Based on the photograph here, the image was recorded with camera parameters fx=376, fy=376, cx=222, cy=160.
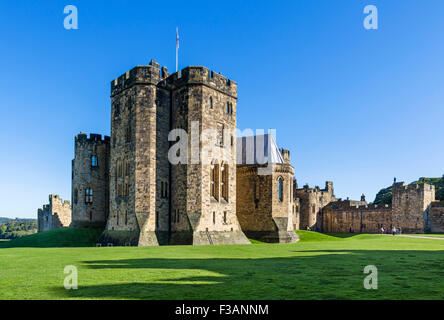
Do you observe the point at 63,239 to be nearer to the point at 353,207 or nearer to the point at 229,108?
the point at 229,108

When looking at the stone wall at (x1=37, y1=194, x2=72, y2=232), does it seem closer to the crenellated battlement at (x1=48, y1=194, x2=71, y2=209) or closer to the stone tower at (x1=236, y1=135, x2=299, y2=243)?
the crenellated battlement at (x1=48, y1=194, x2=71, y2=209)

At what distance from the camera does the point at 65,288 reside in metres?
10.1

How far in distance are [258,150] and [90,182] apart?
19.6 meters

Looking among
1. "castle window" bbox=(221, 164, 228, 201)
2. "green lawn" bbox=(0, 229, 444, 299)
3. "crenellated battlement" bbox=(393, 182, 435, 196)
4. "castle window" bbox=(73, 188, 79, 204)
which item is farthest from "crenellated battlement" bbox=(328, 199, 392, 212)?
"green lawn" bbox=(0, 229, 444, 299)

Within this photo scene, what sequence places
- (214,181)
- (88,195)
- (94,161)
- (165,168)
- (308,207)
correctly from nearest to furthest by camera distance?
(165,168) < (214,181) < (88,195) < (94,161) < (308,207)

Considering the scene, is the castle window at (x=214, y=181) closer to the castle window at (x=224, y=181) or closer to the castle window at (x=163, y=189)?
the castle window at (x=224, y=181)

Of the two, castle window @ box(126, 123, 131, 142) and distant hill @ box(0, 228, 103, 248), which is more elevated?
castle window @ box(126, 123, 131, 142)

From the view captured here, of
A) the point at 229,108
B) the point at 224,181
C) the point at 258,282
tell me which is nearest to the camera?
the point at 258,282

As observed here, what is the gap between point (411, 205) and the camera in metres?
63.2

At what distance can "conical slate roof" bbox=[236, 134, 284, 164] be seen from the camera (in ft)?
136

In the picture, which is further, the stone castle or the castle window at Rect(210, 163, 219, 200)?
the castle window at Rect(210, 163, 219, 200)

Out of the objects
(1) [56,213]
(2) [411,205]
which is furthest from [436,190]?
(1) [56,213]

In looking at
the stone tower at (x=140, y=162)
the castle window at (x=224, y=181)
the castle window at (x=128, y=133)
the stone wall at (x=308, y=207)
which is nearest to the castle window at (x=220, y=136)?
the castle window at (x=224, y=181)

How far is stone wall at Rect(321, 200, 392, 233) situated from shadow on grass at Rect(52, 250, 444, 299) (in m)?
56.5
